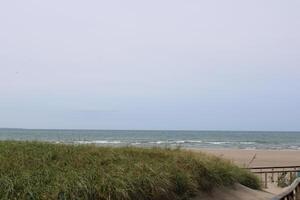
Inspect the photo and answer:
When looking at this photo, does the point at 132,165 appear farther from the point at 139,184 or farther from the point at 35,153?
the point at 35,153

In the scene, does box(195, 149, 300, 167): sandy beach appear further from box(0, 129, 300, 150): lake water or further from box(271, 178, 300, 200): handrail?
box(271, 178, 300, 200): handrail

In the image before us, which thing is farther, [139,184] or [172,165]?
[172,165]

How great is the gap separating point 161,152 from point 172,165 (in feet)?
6.22

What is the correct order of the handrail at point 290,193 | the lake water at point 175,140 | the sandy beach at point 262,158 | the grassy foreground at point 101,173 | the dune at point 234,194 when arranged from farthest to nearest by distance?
the lake water at point 175,140 < the sandy beach at point 262,158 < the dune at point 234,194 < the handrail at point 290,193 < the grassy foreground at point 101,173

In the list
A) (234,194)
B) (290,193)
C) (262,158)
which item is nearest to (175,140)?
(262,158)

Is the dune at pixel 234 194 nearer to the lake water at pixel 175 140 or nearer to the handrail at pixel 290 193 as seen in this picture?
the handrail at pixel 290 193

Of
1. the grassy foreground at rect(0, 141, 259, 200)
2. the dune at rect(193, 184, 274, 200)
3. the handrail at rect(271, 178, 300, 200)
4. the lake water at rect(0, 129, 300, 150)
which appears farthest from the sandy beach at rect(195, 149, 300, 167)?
the handrail at rect(271, 178, 300, 200)

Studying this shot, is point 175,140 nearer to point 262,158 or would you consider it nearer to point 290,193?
point 262,158

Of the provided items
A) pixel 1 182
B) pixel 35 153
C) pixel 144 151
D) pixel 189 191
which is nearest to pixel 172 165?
pixel 189 191

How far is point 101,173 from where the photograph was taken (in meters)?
9.09

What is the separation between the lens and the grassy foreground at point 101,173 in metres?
8.03

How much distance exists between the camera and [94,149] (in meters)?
12.2

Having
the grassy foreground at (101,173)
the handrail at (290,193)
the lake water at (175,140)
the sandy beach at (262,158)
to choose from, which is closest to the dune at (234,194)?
the grassy foreground at (101,173)

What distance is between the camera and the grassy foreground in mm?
8031
